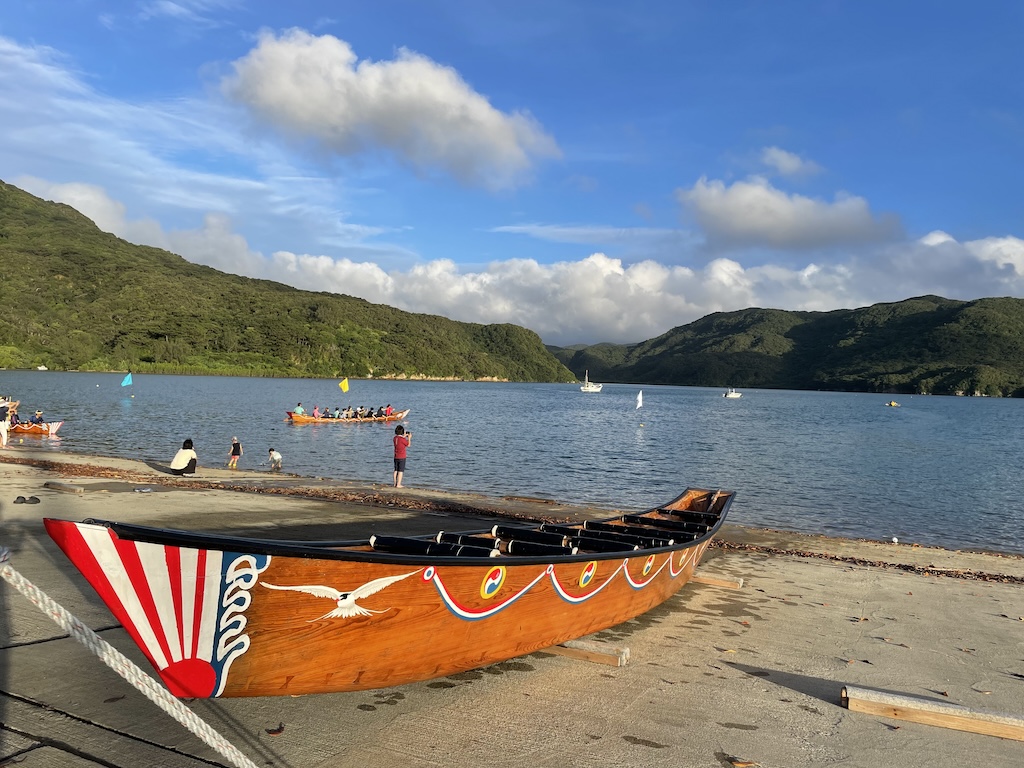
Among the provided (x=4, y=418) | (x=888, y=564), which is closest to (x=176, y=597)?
(x=888, y=564)

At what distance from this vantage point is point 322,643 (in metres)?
4.91

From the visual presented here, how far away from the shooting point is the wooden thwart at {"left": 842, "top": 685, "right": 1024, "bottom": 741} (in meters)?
5.46

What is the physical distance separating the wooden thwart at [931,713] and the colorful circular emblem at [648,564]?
2.44m

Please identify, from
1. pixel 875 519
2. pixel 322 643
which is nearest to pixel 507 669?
pixel 322 643

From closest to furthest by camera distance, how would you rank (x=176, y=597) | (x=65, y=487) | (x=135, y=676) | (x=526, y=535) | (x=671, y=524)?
(x=135, y=676)
(x=176, y=597)
(x=526, y=535)
(x=671, y=524)
(x=65, y=487)

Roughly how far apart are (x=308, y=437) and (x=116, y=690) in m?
37.2

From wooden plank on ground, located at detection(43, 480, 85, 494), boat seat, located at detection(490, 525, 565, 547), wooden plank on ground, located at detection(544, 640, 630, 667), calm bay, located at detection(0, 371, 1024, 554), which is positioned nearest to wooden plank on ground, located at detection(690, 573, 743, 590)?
boat seat, located at detection(490, 525, 565, 547)

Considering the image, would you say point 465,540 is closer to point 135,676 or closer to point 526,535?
point 526,535

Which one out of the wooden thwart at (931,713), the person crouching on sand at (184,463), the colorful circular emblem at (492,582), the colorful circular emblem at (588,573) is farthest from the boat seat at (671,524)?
the person crouching on sand at (184,463)

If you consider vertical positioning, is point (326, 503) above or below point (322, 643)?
below

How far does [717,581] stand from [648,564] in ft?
9.56

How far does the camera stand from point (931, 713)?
5609 millimetres

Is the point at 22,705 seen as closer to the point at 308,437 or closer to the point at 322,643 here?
the point at 322,643

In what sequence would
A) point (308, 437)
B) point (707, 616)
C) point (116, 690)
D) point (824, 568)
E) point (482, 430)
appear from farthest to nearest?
point (482, 430) → point (308, 437) → point (824, 568) → point (707, 616) → point (116, 690)
